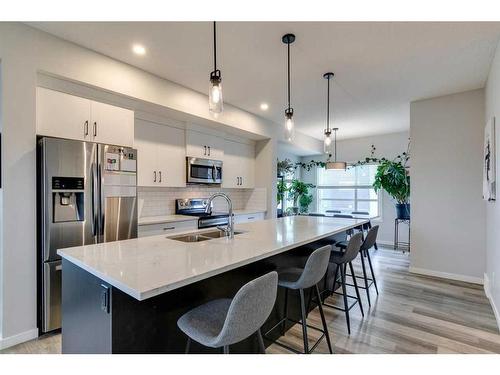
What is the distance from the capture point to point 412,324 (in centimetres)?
258

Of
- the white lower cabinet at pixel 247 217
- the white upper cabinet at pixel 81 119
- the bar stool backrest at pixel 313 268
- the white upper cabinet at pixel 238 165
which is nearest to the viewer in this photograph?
the bar stool backrest at pixel 313 268

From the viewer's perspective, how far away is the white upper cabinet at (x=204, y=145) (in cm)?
421

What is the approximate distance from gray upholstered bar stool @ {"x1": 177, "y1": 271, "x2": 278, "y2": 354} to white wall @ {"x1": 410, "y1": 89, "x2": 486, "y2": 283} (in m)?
3.68

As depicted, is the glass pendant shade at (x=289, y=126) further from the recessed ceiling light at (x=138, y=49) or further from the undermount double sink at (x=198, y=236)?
the recessed ceiling light at (x=138, y=49)

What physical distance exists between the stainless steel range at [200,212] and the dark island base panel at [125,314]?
219cm

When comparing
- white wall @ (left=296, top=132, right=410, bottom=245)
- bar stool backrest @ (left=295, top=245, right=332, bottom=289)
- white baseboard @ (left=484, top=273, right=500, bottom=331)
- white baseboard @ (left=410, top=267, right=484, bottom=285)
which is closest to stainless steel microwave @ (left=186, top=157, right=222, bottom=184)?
bar stool backrest @ (left=295, top=245, right=332, bottom=289)

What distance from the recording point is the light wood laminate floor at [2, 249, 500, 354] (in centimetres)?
219

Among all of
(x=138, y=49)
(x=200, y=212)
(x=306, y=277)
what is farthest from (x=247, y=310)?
(x=200, y=212)

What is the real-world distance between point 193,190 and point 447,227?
391cm

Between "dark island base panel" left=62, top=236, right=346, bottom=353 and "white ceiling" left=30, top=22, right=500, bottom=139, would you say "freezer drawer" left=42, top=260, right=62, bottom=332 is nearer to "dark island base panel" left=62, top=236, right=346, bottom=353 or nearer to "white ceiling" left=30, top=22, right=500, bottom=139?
"dark island base panel" left=62, top=236, right=346, bottom=353

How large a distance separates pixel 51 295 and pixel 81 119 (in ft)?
5.43

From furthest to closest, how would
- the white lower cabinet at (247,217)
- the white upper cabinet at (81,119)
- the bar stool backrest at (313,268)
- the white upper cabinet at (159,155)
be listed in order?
the white lower cabinet at (247,217) < the white upper cabinet at (159,155) < the white upper cabinet at (81,119) < the bar stool backrest at (313,268)

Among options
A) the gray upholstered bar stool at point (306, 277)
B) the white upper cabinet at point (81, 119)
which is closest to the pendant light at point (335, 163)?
the gray upholstered bar stool at point (306, 277)
